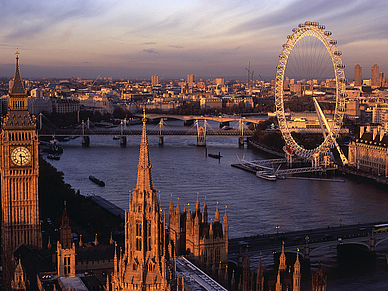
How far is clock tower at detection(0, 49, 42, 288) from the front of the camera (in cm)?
1659

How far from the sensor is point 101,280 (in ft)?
47.0

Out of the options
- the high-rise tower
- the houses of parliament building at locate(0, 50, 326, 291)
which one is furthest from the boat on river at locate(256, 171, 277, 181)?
the high-rise tower

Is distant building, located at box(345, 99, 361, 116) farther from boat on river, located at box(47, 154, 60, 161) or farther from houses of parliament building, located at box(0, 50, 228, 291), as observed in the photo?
houses of parliament building, located at box(0, 50, 228, 291)

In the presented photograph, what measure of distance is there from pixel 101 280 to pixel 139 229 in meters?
5.23

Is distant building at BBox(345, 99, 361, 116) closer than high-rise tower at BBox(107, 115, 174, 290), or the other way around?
high-rise tower at BBox(107, 115, 174, 290)

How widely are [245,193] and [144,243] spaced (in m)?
20.2

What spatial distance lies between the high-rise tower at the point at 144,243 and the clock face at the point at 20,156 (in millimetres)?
7853

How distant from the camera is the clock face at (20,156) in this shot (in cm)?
1663

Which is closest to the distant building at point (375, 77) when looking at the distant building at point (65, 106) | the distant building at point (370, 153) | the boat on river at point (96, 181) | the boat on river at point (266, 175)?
the distant building at point (65, 106)

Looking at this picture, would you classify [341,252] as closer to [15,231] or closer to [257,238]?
[257,238]

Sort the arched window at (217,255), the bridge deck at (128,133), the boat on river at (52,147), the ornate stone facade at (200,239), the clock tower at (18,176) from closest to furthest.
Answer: the ornate stone facade at (200,239) → the arched window at (217,255) → the clock tower at (18,176) → the boat on river at (52,147) → the bridge deck at (128,133)

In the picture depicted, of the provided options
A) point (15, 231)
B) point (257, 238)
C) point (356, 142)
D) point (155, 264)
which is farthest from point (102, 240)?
point (356, 142)

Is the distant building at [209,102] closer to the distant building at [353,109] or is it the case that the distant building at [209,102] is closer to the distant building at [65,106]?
the distant building at [65,106]

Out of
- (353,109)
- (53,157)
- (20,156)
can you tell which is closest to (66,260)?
(20,156)
